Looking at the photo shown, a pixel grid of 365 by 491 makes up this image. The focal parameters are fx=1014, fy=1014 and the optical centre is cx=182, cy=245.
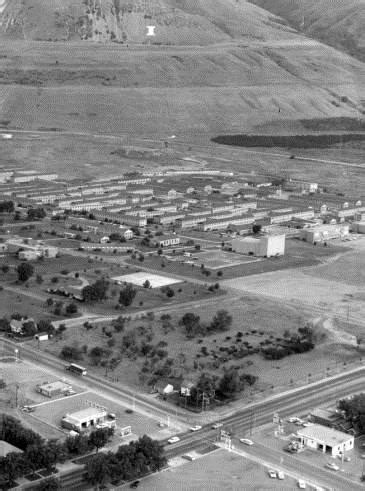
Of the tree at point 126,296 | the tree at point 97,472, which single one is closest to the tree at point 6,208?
the tree at point 126,296

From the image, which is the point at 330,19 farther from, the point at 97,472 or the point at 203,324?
the point at 97,472

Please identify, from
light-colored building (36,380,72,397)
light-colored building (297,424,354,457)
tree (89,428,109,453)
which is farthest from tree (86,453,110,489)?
light-colored building (36,380,72,397)

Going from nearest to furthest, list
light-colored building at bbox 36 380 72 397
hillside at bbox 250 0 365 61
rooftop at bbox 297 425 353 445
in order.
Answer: rooftop at bbox 297 425 353 445, light-colored building at bbox 36 380 72 397, hillside at bbox 250 0 365 61

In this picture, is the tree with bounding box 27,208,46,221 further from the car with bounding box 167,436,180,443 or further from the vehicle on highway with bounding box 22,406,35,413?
the car with bounding box 167,436,180,443

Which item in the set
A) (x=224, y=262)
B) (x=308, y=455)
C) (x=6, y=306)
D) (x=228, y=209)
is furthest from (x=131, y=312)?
(x=228, y=209)

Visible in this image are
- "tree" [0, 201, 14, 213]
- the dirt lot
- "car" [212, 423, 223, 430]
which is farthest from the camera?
"tree" [0, 201, 14, 213]

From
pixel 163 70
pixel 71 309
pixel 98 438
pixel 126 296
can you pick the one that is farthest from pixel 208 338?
pixel 163 70
